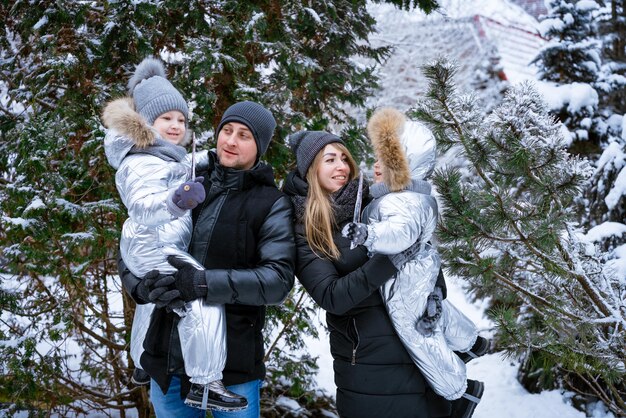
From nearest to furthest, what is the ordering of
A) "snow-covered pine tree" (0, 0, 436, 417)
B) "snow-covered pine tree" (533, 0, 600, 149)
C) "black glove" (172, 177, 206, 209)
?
"black glove" (172, 177, 206, 209), "snow-covered pine tree" (0, 0, 436, 417), "snow-covered pine tree" (533, 0, 600, 149)

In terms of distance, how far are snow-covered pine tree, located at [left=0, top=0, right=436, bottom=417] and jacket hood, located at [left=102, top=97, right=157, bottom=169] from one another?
115cm

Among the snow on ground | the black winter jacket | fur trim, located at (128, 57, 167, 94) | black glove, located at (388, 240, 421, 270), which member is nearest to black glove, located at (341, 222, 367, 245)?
black glove, located at (388, 240, 421, 270)

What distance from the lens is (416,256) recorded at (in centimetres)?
238

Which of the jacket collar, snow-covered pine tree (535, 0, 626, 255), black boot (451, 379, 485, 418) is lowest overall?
black boot (451, 379, 485, 418)

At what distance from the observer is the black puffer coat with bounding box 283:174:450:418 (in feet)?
7.46

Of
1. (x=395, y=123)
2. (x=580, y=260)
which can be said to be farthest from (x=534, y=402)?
(x=395, y=123)

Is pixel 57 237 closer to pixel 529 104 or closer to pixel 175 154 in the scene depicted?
pixel 175 154

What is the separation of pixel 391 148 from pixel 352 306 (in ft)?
2.29

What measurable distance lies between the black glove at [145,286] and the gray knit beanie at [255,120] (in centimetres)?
73

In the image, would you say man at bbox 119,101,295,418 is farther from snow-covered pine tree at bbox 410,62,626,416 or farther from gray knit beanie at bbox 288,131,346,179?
snow-covered pine tree at bbox 410,62,626,416

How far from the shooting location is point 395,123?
242 centimetres

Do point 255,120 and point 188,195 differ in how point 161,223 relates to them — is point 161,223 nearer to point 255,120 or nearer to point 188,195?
point 188,195

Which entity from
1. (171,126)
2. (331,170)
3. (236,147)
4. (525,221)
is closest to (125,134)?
(171,126)

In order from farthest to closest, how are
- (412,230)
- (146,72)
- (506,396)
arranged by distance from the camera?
(506,396) → (146,72) → (412,230)
